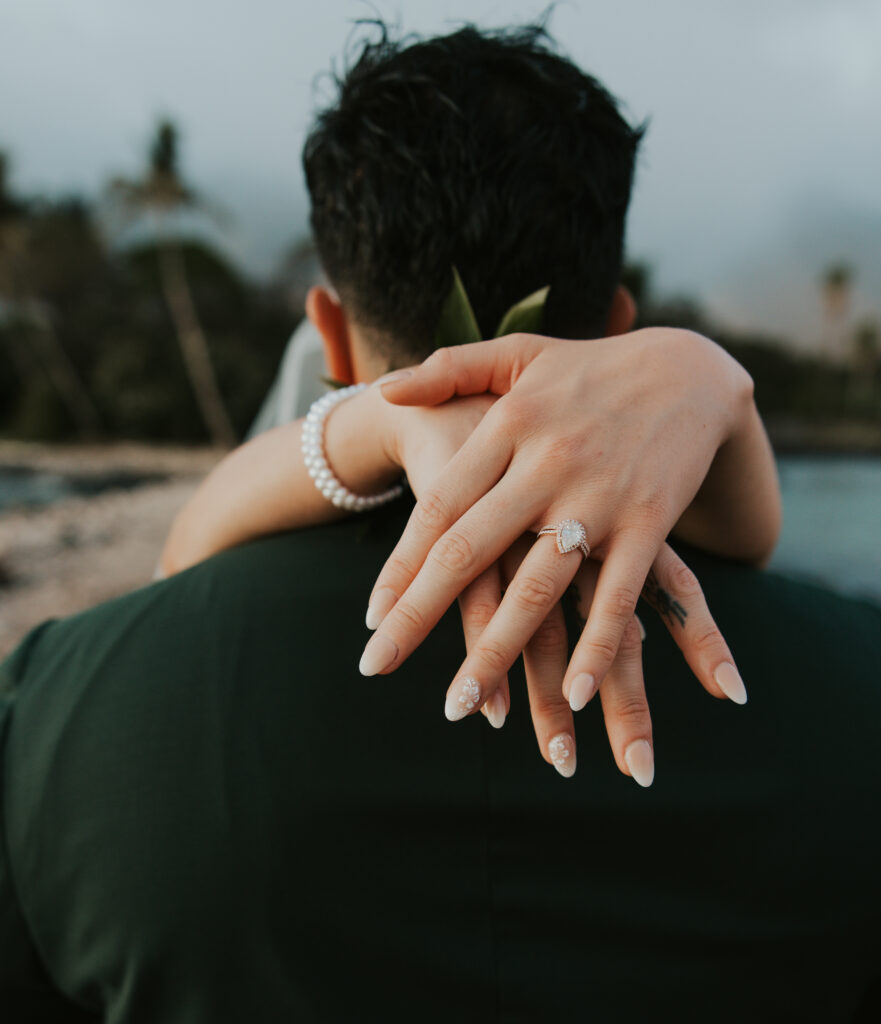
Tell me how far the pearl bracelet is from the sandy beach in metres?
5.23

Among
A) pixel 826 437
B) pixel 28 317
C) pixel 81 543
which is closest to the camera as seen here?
pixel 81 543

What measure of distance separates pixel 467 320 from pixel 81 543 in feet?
43.7

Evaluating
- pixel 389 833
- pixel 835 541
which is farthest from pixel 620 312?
pixel 835 541

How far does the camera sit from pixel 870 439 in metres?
17.3

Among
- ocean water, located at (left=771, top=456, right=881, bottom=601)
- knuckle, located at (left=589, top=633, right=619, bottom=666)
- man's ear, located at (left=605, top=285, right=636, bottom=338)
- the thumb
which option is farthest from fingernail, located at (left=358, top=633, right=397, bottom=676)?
ocean water, located at (left=771, top=456, right=881, bottom=601)

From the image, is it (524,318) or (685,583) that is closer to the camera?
(685,583)

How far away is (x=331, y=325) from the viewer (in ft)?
4.52

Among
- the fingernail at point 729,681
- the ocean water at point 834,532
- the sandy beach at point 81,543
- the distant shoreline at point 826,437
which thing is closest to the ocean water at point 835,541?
the ocean water at point 834,532

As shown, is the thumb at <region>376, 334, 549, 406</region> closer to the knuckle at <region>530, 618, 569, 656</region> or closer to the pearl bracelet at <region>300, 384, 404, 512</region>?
the pearl bracelet at <region>300, 384, 404, 512</region>

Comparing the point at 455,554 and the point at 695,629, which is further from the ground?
the point at 455,554

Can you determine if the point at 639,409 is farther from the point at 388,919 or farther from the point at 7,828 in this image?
the point at 7,828

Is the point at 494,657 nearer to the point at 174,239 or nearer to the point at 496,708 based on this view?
the point at 496,708

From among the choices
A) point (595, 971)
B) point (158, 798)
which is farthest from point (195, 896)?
point (595, 971)

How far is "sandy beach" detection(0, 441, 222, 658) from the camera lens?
367 inches
